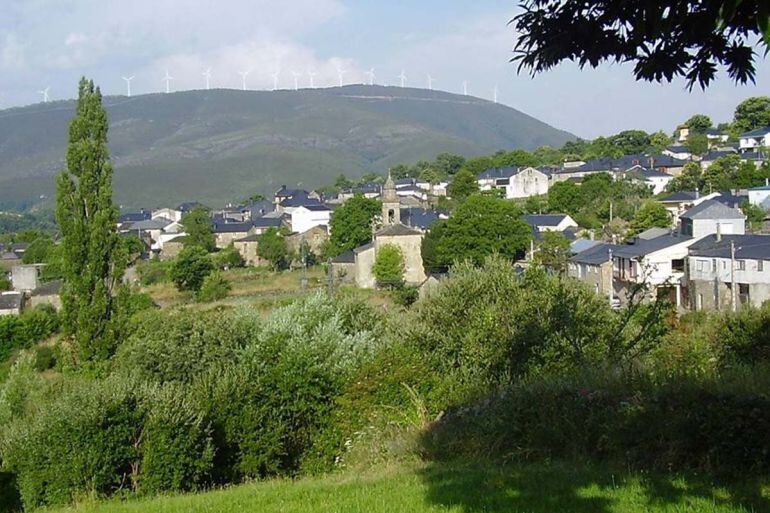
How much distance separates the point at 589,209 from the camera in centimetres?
7106

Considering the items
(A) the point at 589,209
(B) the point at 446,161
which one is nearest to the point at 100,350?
(A) the point at 589,209

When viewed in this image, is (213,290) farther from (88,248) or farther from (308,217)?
(308,217)

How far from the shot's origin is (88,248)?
92.6 feet

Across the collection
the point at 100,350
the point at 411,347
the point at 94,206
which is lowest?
the point at 100,350

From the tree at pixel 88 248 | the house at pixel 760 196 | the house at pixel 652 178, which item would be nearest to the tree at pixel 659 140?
the house at pixel 652 178

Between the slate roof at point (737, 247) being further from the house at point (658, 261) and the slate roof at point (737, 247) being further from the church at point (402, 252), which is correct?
the church at point (402, 252)

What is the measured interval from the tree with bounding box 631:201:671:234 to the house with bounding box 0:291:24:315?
137ft

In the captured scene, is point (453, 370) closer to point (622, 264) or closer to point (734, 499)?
point (734, 499)

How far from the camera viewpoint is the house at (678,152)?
10112 cm

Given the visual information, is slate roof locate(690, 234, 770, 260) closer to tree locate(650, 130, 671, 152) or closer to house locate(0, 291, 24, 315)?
house locate(0, 291, 24, 315)

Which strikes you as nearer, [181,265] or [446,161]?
[181,265]

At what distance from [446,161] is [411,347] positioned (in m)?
142

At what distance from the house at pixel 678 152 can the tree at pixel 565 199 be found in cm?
3129

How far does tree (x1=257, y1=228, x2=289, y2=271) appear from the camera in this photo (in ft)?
236
